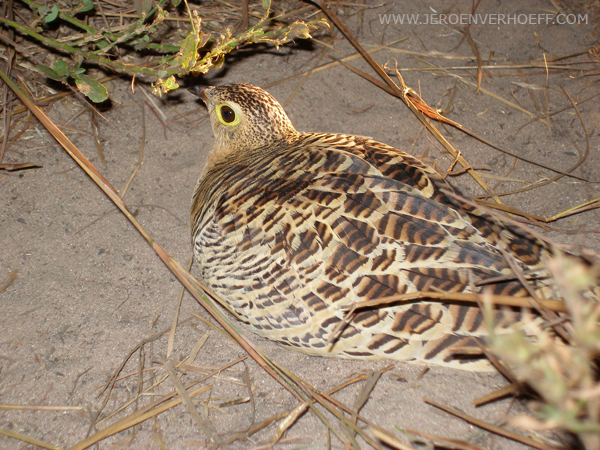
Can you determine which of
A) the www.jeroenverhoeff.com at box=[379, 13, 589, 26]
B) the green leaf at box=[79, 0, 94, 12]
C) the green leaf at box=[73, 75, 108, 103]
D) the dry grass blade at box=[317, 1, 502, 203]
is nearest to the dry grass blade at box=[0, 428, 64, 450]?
the green leaf at box=[73, 75, 108, 103]

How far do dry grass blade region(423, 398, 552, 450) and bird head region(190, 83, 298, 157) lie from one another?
139 centimetres

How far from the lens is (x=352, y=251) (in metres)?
1.65

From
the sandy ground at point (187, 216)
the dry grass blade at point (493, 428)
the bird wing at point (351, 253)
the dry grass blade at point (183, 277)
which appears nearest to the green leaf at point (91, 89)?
the dry grass blade at point (183, 277)

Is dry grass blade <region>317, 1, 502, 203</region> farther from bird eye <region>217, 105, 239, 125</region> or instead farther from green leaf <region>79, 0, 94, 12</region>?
green leaf <region>79, 0, 94, 12</region>

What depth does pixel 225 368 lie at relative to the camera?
194cm

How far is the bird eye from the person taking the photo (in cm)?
226

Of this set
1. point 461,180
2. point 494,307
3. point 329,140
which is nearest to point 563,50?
point 461,180

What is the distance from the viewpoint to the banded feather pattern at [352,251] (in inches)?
63.1

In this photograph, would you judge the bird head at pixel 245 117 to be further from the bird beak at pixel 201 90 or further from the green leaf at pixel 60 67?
the green leaf at pixel 60 67

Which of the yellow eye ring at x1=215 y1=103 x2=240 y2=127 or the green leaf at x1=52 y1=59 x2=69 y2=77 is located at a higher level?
the green leaf at x1=52 y1=59 x2=69 y2=77

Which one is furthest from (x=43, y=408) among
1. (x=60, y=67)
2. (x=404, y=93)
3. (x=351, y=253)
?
(x=404, y=93)

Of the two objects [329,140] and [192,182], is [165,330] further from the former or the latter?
[329,140]

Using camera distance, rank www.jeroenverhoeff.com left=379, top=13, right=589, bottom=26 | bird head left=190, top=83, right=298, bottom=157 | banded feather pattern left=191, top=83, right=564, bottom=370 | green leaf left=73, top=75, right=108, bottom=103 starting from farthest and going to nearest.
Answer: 1. www.jeroenverhoeff.com left=379, top=13, right=589, bottom=26
2. bird head left=190, top=83, right=298, bottom=157
3. green leaf left=73, top=75, right=108, bottom=103
4. banded feather pattern left=191, top=83, right=564, bottom=370

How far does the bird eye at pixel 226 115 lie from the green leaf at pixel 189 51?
38 cm
